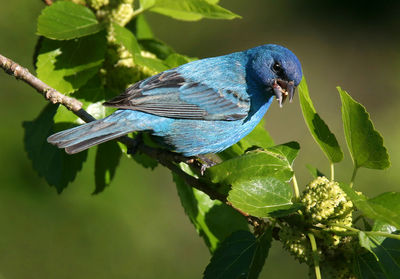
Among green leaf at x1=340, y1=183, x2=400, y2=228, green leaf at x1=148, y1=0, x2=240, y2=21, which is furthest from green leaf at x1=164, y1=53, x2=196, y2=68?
green leaf at x1=340, y1=183, x2=400, y2=228

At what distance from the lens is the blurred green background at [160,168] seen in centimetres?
516

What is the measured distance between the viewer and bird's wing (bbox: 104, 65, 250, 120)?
3381 mm

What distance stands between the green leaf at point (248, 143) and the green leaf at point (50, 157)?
884mm

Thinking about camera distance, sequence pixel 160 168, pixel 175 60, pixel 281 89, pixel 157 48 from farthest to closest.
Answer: pixel 160 168 → pixel 281 89 → pixel 157 48 → pixel 175 60

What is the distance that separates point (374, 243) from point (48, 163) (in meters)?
1.95

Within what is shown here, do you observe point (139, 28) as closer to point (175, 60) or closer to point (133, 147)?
point (175, 60)

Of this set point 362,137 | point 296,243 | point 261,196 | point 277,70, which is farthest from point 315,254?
point 277,70

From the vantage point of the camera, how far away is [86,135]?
3010 millimetres

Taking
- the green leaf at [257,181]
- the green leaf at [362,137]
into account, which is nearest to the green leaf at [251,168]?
the green leaf at [257,181]

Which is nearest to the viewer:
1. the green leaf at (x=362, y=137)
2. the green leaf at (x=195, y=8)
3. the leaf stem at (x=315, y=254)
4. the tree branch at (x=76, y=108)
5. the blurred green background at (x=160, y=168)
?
the leaf stem at (x=315, y=254)

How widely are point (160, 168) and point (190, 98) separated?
16.5 feet

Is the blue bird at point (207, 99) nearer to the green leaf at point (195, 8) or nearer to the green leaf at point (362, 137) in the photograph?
the green leaf at point (195, 8)

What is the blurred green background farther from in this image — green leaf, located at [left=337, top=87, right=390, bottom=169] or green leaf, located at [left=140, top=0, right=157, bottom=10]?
green leaf, located at [left=337, top=87, right=390, bottom=169]

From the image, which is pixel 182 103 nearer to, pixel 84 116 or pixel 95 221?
pixel 84 116
